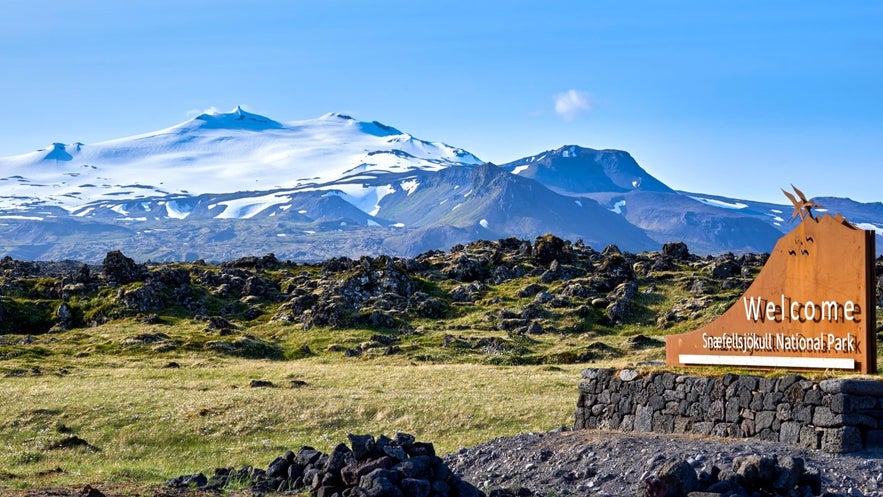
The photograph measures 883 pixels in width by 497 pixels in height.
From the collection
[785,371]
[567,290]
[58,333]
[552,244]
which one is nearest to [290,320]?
[58,333]

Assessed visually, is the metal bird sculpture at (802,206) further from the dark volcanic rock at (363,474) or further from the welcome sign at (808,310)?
the dark volcanic rock at (363,474)

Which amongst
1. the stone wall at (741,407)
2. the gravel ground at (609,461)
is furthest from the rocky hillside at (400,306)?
the gravel ground at (609,461)

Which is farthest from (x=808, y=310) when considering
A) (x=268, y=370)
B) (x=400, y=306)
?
(x=400, y=306)

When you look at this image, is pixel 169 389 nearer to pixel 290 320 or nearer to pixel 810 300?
pixel 810 300

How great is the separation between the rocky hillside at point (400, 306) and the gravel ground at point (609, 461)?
39.8 metres

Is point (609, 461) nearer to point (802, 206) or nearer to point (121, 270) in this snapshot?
point (802, 206)

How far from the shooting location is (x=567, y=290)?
103 m

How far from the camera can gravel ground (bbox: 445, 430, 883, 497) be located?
2480cm

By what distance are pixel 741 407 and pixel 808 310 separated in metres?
3.75

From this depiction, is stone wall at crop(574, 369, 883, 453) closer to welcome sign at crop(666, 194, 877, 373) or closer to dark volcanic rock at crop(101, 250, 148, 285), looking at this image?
welcome sign at crop(666, 194, 877, 373)

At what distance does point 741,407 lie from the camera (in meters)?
29.4

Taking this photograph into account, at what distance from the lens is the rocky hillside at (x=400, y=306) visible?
3157 inches

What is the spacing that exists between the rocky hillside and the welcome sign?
3710 cm

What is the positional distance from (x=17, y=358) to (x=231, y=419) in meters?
35.4
